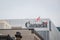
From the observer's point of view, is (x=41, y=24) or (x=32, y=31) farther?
(x=41, y=24)

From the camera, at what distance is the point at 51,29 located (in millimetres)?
10156

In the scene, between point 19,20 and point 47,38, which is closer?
point 47,38

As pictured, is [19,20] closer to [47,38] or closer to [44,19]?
[44,19]

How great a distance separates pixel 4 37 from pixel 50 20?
693 cm

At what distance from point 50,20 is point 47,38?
1620 mm

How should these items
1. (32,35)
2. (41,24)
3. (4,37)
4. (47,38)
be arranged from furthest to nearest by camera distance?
(41,24) → (47,38) → (32,35) → (4,37)

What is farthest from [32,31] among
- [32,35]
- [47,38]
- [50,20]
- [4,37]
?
[50,20]

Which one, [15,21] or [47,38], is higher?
[15,21]

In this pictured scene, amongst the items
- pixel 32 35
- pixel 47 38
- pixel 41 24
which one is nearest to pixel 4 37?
pixel 32 35

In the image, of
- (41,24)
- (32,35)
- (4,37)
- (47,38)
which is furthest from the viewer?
(41,24)

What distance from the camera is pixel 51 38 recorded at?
10.0 metres

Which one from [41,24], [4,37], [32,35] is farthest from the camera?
[41,24]

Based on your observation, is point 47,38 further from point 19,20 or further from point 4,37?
point 4,37

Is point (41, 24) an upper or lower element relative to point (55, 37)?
upper
